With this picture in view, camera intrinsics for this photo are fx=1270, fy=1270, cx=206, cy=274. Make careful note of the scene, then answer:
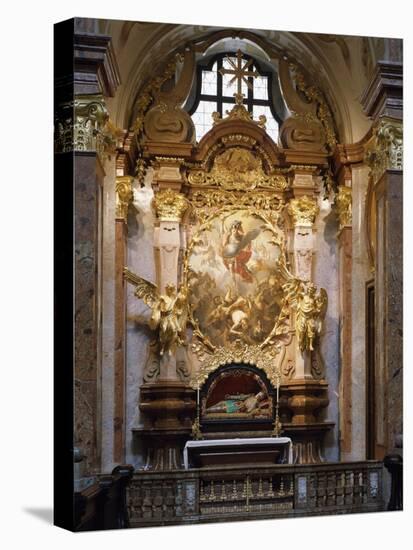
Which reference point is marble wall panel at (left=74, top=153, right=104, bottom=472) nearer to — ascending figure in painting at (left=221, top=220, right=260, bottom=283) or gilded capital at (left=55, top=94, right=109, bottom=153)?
gilded capital at (left=55, top=94, right=109, bottom=153)

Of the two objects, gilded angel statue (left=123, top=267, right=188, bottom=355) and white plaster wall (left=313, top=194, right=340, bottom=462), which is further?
white plaster wall (left=313, top=194, right=340, bottom=462)

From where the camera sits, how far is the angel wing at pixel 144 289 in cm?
1526

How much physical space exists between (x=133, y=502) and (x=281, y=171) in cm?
464

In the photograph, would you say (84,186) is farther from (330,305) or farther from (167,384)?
(330,305)

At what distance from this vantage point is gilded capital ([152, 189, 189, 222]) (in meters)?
15.7

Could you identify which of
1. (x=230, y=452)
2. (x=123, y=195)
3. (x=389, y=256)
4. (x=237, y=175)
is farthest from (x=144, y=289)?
(x=389, y=256)

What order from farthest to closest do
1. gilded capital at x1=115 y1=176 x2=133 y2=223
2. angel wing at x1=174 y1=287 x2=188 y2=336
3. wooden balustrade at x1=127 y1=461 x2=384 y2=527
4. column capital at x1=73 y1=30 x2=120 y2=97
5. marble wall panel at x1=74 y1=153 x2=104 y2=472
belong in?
angel wing at x1=174 y1=287 x2=188 y2=336 → gilded capital at x1=115 y1=176 x2=133 y2=223 → wooden balustrade at x1=127 y1=461 x2=384 y2=527 → column capital at x1=73 y1=30 x2=120 y2=97 → marble wall panel at x1=74 y1=153 x2=104 y2=472

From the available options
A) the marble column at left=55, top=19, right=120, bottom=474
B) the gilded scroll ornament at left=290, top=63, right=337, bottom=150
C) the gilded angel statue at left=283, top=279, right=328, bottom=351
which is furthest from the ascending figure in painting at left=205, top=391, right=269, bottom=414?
the gilded scroll ornament at left=290, top=63, right=337, bottom=150

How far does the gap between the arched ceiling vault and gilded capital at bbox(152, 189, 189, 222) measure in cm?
102

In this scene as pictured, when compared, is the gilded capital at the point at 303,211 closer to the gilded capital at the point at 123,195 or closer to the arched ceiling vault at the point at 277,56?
the arched ceiling vault at the point at 277,56

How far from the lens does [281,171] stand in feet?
53.1

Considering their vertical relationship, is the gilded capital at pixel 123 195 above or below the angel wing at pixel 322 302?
above

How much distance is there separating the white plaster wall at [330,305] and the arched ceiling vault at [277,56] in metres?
1.18

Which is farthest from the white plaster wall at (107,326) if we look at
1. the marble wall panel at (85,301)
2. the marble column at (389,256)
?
the marble column at (389,256)
